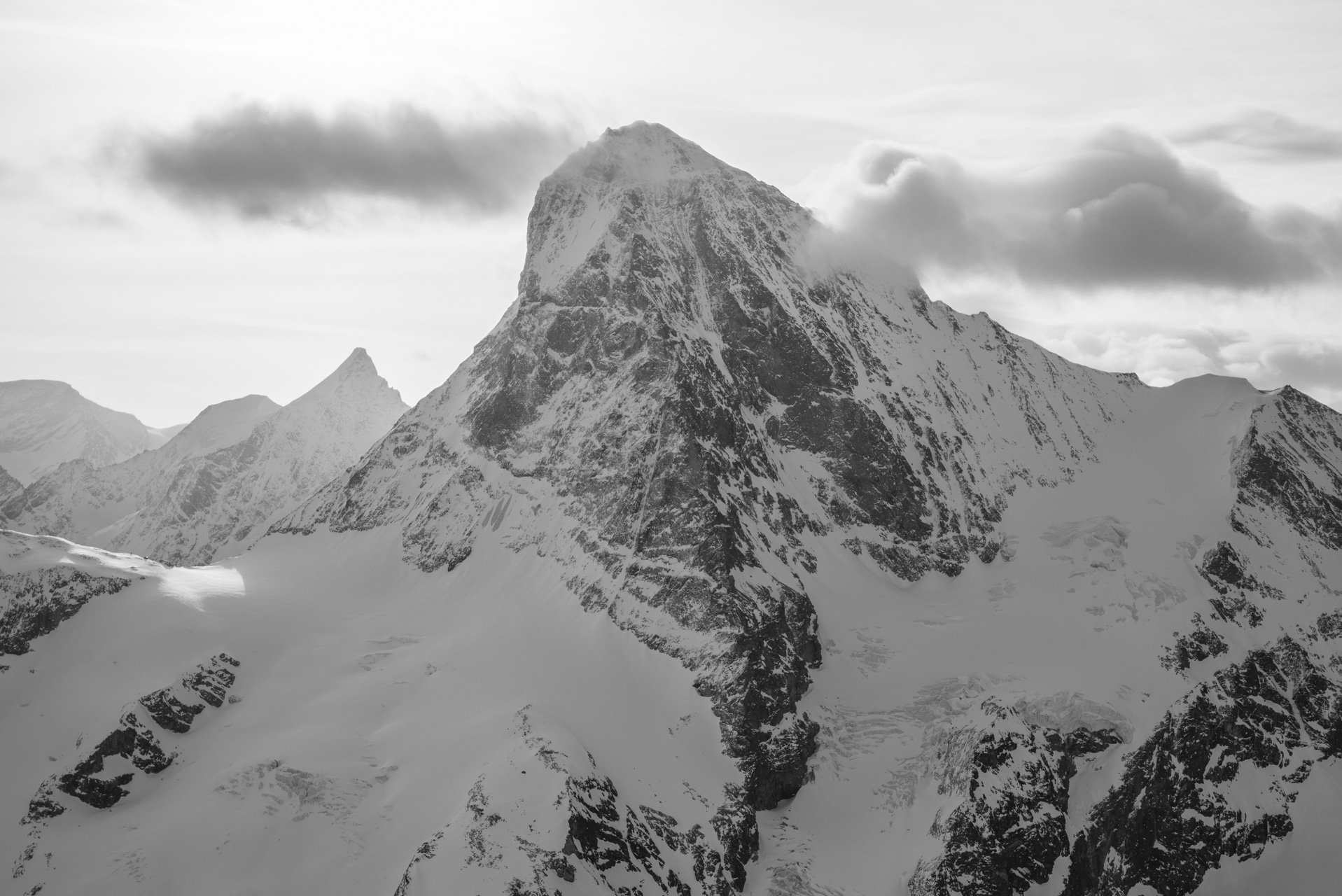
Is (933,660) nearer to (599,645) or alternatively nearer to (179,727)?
(599,645)

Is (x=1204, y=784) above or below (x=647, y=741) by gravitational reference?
above

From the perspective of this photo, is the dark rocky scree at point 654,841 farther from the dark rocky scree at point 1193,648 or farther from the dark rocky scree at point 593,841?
the dark rocky scree at point 1193,648

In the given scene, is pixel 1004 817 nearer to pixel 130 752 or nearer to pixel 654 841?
pixel 654 841

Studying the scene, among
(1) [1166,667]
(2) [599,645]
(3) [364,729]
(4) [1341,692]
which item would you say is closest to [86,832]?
(3) [364,729]

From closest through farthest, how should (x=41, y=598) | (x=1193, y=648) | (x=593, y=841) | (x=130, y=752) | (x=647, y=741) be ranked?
(x=593, y=841)
(x=130, y=752)
(x=647, y=741)
(x=41, y=598)
(x=1193, y=648)

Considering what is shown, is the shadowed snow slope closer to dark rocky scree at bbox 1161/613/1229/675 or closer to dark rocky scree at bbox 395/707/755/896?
dark rocky scree at bbox 395/707/755/896

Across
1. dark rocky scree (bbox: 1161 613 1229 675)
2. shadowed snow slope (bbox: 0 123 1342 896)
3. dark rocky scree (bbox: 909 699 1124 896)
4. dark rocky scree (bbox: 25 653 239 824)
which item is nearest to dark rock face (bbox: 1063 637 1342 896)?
shadowed snow slope (bbox: 0 123 1342 896)

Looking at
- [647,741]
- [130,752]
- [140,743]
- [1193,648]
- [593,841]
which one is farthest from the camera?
[1193,648]

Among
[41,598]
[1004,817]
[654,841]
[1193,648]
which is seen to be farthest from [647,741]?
[41,598]
